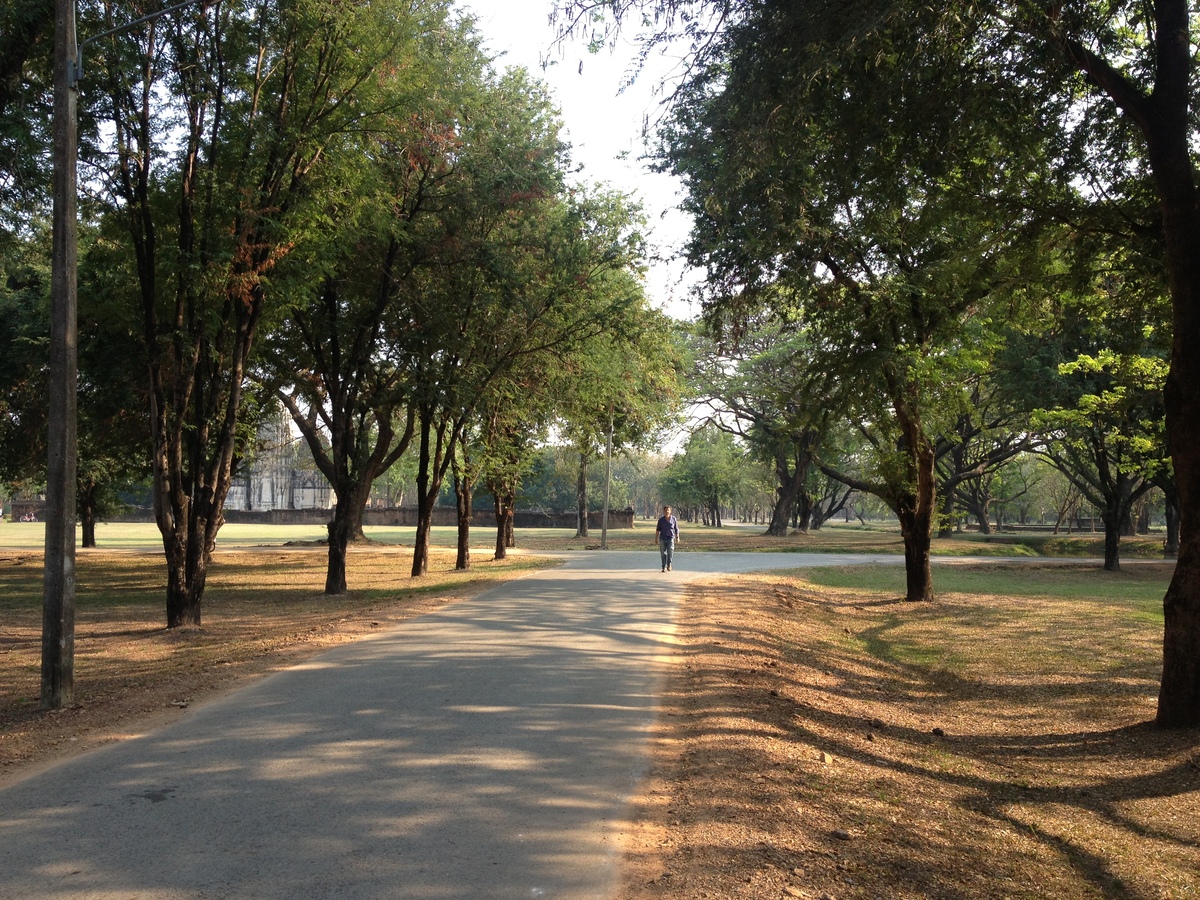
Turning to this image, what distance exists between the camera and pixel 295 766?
6.54 meters

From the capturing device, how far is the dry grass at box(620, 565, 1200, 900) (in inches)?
201

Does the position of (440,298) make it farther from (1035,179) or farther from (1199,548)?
(1199,548)

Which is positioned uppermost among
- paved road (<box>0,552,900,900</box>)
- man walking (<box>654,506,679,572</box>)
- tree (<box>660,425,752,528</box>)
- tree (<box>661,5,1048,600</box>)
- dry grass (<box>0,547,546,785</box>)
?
tree (<box>661,5,1048,600</box>)

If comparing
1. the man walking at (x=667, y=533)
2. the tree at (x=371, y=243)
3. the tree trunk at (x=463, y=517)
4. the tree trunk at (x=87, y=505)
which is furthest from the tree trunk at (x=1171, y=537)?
the tree trunk at (x=87, y=505)

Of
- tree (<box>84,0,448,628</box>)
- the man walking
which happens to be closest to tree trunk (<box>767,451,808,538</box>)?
the man walking

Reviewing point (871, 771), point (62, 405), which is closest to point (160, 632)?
point (62, 405)

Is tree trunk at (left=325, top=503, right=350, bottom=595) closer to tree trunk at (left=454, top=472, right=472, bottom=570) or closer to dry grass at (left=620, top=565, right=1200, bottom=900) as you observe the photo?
tree trunk at (left=454, top=472, right=472, bottom=570)

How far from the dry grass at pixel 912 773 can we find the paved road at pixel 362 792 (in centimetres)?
50

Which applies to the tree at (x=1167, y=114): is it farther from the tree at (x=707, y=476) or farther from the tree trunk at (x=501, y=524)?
the tree at (x=707, y=476)

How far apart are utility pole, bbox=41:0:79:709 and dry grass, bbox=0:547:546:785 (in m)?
0.52

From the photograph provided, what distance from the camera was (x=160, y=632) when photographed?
14828 millimetres

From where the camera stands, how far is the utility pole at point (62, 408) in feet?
29.2

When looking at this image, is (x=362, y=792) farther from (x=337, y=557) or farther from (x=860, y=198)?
(x=337, y=557)

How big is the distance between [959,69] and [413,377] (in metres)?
13.9
